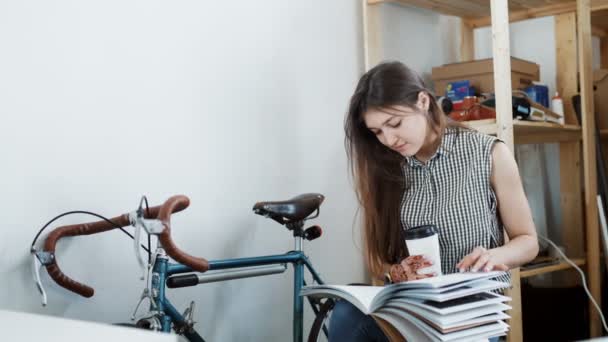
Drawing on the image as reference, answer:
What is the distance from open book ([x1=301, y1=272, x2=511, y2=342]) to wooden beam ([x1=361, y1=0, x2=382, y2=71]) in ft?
4.49

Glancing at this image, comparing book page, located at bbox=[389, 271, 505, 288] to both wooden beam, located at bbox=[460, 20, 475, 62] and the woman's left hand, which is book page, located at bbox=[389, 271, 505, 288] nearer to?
the woman's left hand

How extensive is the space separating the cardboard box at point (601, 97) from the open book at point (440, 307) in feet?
6.47

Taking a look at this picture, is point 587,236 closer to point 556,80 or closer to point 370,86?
point 556,80

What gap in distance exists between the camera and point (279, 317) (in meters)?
2.30

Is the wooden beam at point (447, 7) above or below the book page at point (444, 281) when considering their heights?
above

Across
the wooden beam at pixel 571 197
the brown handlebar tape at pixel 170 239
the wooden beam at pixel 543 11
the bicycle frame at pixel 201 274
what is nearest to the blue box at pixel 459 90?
the wooden beam at pixel 543 11

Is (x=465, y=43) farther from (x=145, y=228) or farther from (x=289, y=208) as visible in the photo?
(x=145, y=228)

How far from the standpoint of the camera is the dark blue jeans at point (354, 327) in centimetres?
155

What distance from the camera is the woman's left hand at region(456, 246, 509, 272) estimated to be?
1497mm

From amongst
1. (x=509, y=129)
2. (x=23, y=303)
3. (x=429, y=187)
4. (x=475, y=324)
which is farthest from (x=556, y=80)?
(x=23, y=303)

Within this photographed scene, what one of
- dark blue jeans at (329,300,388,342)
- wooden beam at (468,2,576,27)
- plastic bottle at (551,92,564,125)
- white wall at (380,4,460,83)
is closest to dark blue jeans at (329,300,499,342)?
dark blue jeans at (329,300,388,342)

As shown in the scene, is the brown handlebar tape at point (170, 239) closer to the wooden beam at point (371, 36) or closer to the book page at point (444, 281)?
the book page at point (444, 281)

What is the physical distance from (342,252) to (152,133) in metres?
0.92

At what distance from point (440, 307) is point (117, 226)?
77cm
